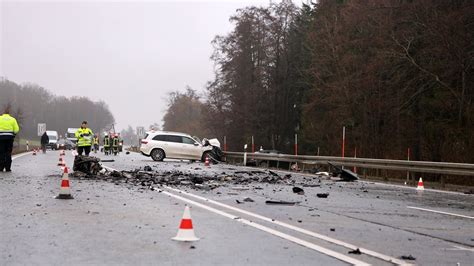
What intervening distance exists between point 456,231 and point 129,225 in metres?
4.81

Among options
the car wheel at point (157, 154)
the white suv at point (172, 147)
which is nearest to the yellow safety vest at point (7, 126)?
the white suv at point (172, 147)

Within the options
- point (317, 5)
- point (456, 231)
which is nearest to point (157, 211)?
point (456, 231)

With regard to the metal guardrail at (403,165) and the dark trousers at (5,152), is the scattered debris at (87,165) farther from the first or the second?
the metal guardrail at (403,165)

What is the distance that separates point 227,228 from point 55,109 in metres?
147

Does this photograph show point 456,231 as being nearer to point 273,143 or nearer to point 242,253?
point 242,253

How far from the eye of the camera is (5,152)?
56.9ft

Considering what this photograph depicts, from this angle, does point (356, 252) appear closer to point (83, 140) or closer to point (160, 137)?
point (83, 140)

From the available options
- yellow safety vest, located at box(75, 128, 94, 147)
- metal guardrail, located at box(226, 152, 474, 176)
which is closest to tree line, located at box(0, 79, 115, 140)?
yellow safety vest, located at box(75, 128, 94, 147)

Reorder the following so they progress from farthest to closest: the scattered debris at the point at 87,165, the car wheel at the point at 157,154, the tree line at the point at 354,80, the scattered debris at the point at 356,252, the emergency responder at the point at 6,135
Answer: the car wheel at the point at 157,154, the tree line at the point at 354,80, the emergency responder at the point at 6,135, the scattered debris at the point at 87,165, the scattered debris at the point at 356,252

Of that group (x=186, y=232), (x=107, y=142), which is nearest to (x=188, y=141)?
(x=107, y=142)

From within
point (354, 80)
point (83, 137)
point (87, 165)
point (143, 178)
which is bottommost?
point (143, 178)

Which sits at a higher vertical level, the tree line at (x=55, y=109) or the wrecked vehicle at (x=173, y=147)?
the tree line at (x=55, y=109)

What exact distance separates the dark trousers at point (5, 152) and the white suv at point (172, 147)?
1360cm

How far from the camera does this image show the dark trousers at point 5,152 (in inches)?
671
